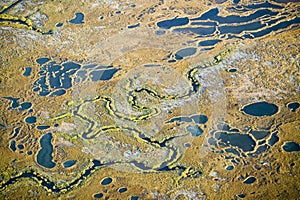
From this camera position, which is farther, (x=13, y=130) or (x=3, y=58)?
(x=3, y=58)

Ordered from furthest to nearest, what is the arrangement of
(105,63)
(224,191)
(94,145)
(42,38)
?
(42,38) → (105,63) → (94,145) → (224,191)

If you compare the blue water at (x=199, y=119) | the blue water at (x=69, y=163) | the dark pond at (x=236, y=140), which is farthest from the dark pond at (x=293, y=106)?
the blue water at (x=69, y=163)

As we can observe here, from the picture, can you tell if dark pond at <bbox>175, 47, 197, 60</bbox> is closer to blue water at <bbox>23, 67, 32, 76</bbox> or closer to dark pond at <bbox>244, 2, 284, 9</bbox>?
dark pond at <bbox>244, 2, 284, 9</bbox>

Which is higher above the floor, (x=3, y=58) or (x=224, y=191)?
(x=3, y=58)

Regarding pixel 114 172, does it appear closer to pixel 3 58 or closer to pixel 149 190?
pixel 149 190

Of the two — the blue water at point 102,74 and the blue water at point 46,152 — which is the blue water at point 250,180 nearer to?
the blue water at point 46,152

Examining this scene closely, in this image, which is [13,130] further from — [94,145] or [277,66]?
[277,66]

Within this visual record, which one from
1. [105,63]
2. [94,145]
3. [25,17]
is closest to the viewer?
[94,145]

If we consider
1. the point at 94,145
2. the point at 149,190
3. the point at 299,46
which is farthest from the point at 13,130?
the point at 299,46
